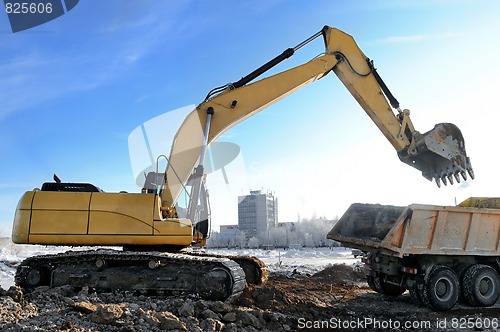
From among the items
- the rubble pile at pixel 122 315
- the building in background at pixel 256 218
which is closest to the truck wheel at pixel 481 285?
the rubble pile at pixel 122 315

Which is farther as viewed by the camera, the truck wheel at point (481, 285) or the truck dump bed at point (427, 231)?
the truck wheel at point (481, 285)

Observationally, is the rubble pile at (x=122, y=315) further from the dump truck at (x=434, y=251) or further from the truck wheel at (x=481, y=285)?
the truck wheel at (x=481, y=285)

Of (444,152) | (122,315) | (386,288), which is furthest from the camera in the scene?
(386,288)

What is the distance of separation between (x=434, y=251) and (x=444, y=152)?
88.5 inches

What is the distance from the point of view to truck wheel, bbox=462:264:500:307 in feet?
31.2

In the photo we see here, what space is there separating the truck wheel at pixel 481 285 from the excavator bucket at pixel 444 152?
2.05 m

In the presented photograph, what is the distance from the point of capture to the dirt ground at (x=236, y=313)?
19.9 feet

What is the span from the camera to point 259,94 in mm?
10086

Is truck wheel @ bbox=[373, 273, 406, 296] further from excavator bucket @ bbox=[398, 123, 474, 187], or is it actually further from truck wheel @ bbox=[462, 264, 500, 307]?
excavator bucket @ bbox=[398, 123, 474, 187]

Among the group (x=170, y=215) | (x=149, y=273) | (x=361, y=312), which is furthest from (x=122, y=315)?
(x=361, y=312)

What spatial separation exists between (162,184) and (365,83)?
5.50 meters

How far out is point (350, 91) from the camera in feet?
35.8

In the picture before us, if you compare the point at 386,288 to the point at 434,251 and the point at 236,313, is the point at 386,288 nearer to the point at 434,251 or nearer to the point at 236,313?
the point at 434,251

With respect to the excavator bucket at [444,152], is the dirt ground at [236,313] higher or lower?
lower
